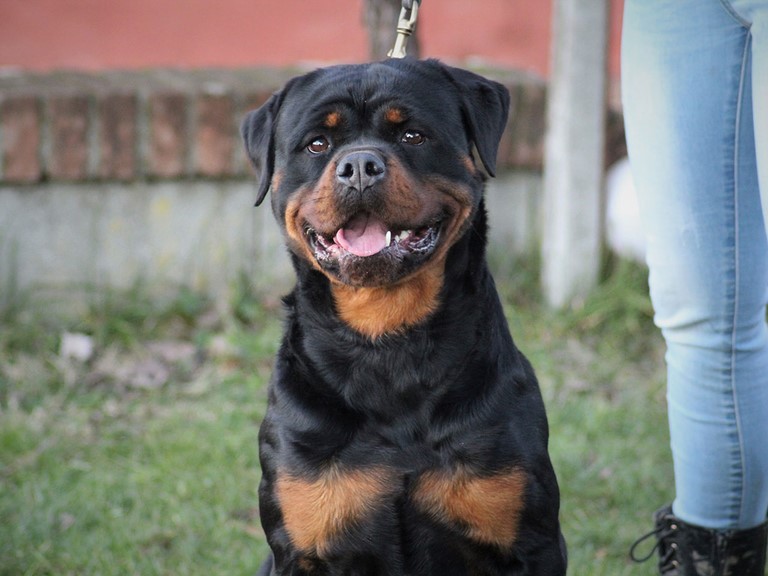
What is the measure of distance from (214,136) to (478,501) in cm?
A: 299

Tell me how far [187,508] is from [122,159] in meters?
1.91

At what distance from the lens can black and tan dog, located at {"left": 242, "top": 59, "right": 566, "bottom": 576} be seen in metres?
2.30

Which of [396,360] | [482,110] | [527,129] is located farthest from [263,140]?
[527,129]

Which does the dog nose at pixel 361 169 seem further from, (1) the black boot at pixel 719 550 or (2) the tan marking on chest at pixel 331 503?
(1) the black boot at pixel 719 550

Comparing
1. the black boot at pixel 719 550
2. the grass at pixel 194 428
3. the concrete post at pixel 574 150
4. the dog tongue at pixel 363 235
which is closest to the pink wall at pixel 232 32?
the concrete post at pixel 574 150

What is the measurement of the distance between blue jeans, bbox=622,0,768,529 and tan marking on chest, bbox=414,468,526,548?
1.89 feet

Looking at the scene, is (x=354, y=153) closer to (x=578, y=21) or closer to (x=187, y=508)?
(x=187, y=508)

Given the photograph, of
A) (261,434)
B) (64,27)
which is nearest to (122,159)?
(64,27)

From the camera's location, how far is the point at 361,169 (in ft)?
7.58

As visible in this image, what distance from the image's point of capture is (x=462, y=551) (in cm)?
233

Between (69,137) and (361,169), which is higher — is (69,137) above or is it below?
below

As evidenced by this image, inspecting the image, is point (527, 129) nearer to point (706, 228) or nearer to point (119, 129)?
point (119, 129)

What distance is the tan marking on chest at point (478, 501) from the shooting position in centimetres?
227

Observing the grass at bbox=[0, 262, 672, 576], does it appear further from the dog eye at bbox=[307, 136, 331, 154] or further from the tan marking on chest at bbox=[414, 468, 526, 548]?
the dog eye at bbox=[307, 136, 331, 154]
